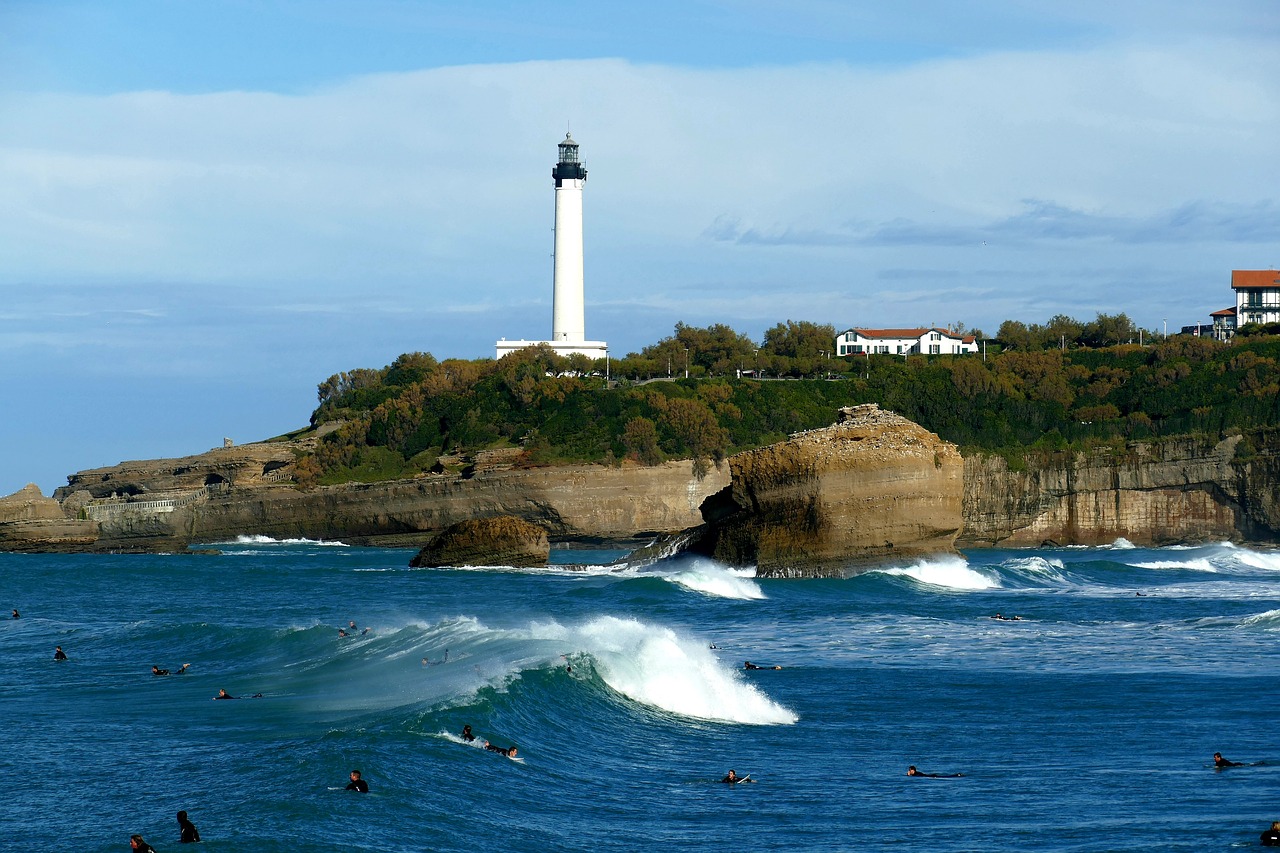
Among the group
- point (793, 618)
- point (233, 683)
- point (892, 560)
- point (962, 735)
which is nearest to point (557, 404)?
point (892, 560)

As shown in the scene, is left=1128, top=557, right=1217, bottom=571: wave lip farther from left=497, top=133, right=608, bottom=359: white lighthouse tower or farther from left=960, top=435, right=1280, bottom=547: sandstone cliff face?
left=497, top=133, right=608, bottom=359: white lighthouse tower

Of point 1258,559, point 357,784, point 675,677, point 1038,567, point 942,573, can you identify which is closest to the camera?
point 357,784

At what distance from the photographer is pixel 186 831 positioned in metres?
14.5

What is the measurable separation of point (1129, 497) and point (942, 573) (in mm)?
35382

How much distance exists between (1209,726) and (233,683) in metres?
16.4

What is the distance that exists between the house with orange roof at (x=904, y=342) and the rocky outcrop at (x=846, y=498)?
8379 centimetres

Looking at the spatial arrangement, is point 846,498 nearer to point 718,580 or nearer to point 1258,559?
point 718,580

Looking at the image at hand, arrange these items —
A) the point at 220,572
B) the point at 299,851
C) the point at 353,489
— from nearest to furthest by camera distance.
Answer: the point at 299,851
the point at 220,572
the point at 353,489

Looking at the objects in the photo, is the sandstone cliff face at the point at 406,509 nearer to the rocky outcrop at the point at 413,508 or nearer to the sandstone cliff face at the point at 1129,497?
the rocky outcrop at the point at 413,508

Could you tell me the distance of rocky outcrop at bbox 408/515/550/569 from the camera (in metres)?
56.4

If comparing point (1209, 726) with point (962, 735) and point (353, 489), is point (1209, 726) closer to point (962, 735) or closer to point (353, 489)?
point (962, 735)

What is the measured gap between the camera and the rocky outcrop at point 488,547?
56406 millimetres

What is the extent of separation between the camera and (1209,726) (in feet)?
68.4

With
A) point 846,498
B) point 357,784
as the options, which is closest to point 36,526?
point 846,498
